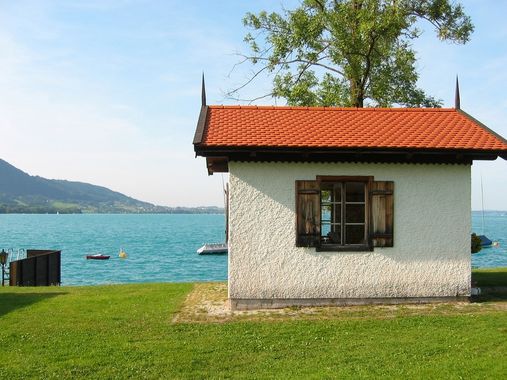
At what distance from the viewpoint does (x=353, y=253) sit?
1127 centimetres

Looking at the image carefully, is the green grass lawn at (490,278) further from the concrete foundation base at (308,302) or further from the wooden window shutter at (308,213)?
the wooden window shutter at (308,213)

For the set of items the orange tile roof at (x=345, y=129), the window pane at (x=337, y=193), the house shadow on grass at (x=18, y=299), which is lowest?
the house shadow on grass at (x=18, y=299)

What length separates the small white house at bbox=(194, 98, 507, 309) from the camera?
438 inches

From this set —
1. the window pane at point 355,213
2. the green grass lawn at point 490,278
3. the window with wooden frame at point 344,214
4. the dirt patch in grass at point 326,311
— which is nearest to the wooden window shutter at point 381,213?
the window with wooden frame at point 344,214

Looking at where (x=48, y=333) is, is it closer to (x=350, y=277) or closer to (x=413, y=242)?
(x=350, y=277)

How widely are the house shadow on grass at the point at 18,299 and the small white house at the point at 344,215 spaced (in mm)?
4721

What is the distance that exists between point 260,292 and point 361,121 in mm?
4778

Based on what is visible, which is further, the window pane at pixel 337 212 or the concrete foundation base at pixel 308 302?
the window pane at pixel 337 212

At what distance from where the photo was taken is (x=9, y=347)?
8188 mm

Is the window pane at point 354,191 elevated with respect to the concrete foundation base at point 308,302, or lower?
elevated

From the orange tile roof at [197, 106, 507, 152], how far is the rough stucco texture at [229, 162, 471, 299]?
0.52 m

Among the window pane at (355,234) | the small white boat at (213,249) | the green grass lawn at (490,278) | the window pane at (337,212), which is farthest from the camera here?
the small white boat at (213,249)

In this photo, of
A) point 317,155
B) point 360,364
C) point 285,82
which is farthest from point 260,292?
point 285,82

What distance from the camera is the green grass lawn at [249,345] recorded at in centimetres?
698
